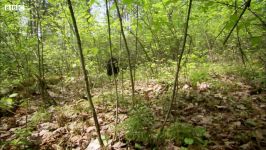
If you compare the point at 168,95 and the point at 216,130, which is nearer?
the point at 216,130

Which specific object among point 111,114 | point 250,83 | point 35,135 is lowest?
point 35,135

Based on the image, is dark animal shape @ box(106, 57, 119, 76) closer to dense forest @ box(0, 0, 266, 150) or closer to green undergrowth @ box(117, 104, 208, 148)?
dense forest @ box(0, 0, 266, 150)

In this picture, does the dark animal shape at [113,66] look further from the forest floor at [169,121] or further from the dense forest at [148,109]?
the forest floor at [169,121]

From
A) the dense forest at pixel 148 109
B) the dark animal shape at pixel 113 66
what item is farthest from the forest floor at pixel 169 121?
the dark animal shape at pixel 113 66

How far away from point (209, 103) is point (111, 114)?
1695 mm

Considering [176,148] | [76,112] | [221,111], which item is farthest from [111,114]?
[221,111]

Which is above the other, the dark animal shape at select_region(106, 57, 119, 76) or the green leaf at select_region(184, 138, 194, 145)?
the dark animal shape at select_region(106, 57, 119, 76)

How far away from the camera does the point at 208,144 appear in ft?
8.02


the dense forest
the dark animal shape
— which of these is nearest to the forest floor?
the dense forest

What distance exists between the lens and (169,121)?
3010 millimetres

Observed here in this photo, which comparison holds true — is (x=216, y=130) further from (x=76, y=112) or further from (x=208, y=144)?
(x=76, y=112)

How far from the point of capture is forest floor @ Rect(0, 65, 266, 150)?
2.55 meters

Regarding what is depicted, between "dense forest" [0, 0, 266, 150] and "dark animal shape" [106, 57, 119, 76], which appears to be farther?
"dark animal shape" [106, 57, 119, 76]

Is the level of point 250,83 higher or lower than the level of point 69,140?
higher
